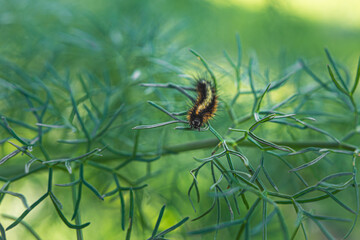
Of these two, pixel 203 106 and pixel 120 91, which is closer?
pixel 203 106

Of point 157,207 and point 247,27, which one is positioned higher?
point 247,27

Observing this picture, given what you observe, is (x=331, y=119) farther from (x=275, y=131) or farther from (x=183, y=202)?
(x=183, y=202)

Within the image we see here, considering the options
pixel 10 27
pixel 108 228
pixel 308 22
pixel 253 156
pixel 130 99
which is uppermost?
pixel 308 22

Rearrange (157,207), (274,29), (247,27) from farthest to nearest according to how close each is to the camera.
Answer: (247,27)
(274,29)
(157,207)

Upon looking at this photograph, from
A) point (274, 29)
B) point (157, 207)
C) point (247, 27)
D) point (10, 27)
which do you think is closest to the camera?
point (157, 207)

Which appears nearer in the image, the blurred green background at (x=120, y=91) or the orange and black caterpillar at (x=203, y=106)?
the orange and black caterpillar at (x=203, y=106)

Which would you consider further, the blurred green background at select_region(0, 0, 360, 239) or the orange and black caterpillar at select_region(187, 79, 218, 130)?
the blurred green background at select_region(0, 0, 360, 239)

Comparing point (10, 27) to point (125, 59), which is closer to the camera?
point (125, 59)

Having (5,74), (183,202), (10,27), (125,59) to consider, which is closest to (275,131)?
(183,202)
